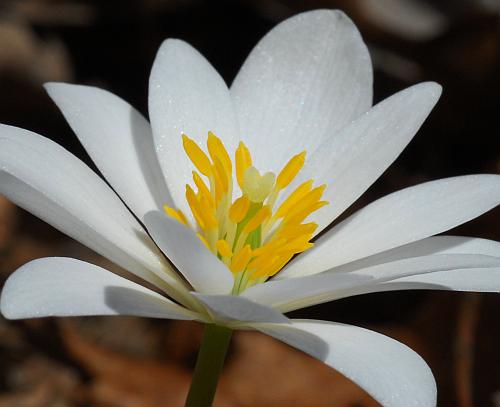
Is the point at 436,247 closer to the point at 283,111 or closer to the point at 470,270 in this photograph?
the point at 470,270

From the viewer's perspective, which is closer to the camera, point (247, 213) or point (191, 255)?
point (191, 255)

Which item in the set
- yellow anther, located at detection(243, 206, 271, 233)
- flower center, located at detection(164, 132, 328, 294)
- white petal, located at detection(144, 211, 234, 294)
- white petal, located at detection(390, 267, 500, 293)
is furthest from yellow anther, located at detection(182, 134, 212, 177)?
white petal, located at detection(390, 267, 500, 293)

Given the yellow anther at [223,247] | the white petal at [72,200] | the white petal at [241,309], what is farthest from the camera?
the yellow anther at [223,247]

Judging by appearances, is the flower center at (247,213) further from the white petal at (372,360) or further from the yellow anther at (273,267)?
the white petal at (372,360)

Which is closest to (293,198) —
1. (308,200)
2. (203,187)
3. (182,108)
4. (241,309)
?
(308,200)

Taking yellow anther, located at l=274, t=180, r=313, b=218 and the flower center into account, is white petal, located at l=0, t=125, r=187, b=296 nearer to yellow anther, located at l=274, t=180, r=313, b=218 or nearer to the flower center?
the flower center

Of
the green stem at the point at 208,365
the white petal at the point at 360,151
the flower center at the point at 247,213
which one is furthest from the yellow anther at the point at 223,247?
the white petal at the point at 360,151

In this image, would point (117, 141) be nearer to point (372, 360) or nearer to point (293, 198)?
point (293, 198)
